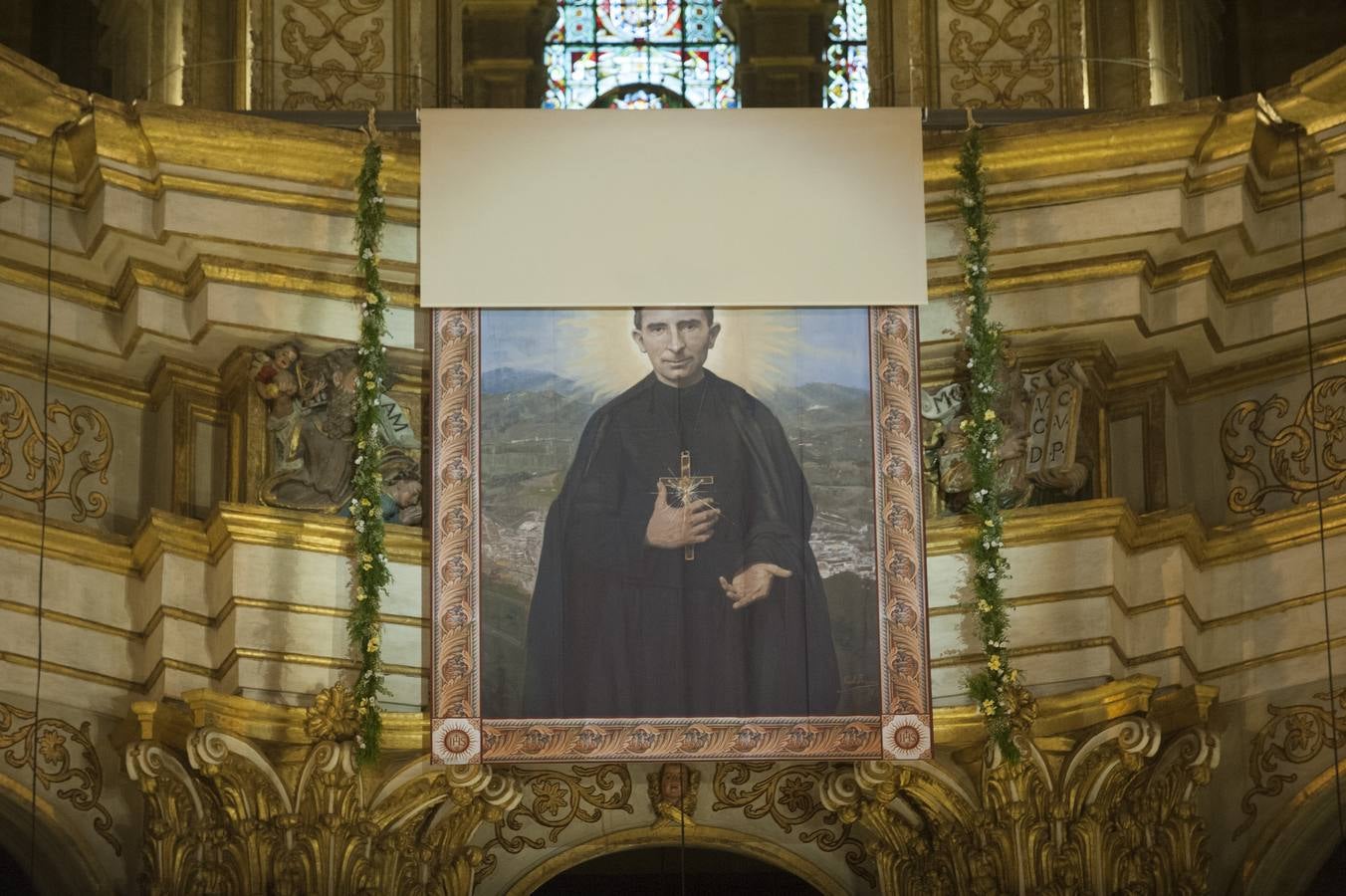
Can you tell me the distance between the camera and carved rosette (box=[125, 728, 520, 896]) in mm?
11734

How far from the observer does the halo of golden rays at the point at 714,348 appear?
485 inches

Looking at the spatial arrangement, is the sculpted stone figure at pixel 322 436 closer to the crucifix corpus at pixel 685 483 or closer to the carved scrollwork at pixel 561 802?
the crucifix corpus at pixel 685 483

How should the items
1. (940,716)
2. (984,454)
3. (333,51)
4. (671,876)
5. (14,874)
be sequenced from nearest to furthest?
(14,874) < (940,716) < (984,454) < (333,51) < (671,876)

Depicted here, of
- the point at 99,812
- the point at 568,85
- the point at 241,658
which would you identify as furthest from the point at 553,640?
the point at 568,85

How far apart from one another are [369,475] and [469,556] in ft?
1.81

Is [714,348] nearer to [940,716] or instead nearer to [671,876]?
[940,716]

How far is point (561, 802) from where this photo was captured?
1255cm

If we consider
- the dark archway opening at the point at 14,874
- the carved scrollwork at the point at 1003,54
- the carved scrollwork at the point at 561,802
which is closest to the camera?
the dark archway opening at the point at 14,874

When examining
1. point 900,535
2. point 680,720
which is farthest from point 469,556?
point 900,535

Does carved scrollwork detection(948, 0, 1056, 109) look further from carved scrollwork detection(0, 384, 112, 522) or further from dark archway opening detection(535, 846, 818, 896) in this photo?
carved scrollwork detection(0, 384, 112, 522)

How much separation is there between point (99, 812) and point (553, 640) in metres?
2.05

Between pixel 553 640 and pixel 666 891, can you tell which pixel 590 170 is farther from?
pixel 666 891

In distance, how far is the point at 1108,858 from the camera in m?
11.8

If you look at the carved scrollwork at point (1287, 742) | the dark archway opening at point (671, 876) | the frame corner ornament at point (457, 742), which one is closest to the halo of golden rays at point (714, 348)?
the frame corner ornament at point (457, 742)
